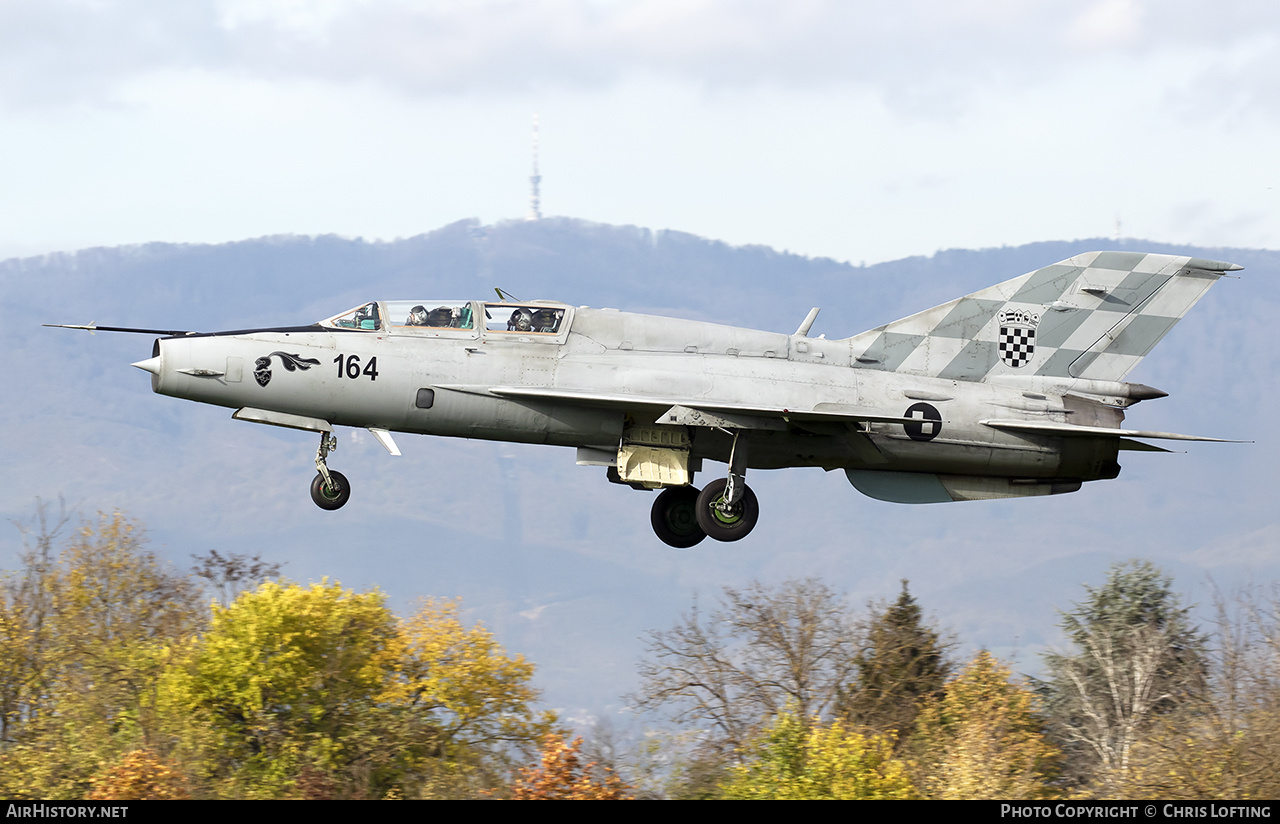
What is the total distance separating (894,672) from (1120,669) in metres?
10.5

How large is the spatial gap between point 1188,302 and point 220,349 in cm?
1539

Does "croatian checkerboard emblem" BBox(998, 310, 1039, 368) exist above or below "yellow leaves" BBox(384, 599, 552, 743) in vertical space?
above

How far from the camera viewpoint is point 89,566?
175ft

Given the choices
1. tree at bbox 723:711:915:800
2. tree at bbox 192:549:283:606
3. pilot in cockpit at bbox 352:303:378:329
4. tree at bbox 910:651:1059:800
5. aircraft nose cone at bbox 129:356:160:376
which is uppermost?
pilot in cockpit at bbox 352:303:378:329

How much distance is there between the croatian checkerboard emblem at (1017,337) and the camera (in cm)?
2359

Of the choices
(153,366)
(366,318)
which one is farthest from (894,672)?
(153,366)

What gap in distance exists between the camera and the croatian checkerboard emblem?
23.6 meters

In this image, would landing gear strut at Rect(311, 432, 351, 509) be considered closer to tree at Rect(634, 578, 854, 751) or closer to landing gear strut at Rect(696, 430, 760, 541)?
landing gear strut at Rect(696, 430, 760, 541)

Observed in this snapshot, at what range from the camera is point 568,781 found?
33406mm

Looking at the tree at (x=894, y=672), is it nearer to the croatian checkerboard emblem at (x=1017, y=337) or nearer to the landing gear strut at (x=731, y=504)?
the croatian checkerboard emblem at (x=1017, y=337)

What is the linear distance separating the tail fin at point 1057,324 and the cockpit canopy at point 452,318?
5.01m

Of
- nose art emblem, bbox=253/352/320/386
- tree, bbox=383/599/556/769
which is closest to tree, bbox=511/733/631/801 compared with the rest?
tree, bbox=383/599/556/769

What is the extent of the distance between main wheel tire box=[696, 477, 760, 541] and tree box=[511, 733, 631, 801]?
12.4m

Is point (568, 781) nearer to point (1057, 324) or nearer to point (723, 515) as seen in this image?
point (723, 515)
